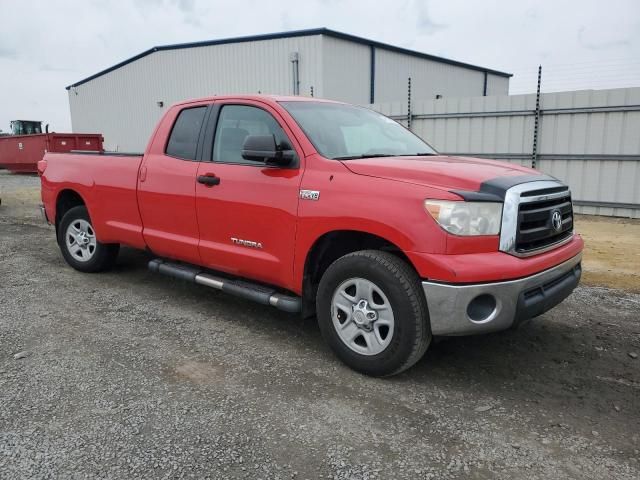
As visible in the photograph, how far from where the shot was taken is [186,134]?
15.5 ft

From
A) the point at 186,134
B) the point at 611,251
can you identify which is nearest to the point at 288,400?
the point at 186,134

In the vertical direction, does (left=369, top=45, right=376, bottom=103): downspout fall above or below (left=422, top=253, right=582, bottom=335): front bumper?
above

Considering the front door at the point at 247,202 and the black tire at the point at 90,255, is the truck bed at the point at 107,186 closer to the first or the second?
the black tire at the point at 90,255

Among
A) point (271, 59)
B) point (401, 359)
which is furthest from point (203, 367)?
point (271, 59)

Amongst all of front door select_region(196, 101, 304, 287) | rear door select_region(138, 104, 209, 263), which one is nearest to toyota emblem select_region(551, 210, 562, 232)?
front door select_region(196, 101, 304, 287)

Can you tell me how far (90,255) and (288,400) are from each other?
373 centimetres

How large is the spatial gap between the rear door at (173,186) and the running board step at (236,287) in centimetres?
11

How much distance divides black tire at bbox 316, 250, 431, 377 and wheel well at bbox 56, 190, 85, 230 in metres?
3.89

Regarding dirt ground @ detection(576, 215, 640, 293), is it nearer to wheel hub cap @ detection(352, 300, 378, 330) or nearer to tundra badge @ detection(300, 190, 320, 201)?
wheel hub cap @ detection(352, 300, 378, 330)

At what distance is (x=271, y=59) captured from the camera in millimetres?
19234

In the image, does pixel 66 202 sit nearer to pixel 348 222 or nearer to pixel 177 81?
pixel 348 222

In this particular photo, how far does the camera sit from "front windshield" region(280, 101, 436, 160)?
155 inches

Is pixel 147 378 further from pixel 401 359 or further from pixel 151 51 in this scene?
pixel 151 51

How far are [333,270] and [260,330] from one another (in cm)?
114
